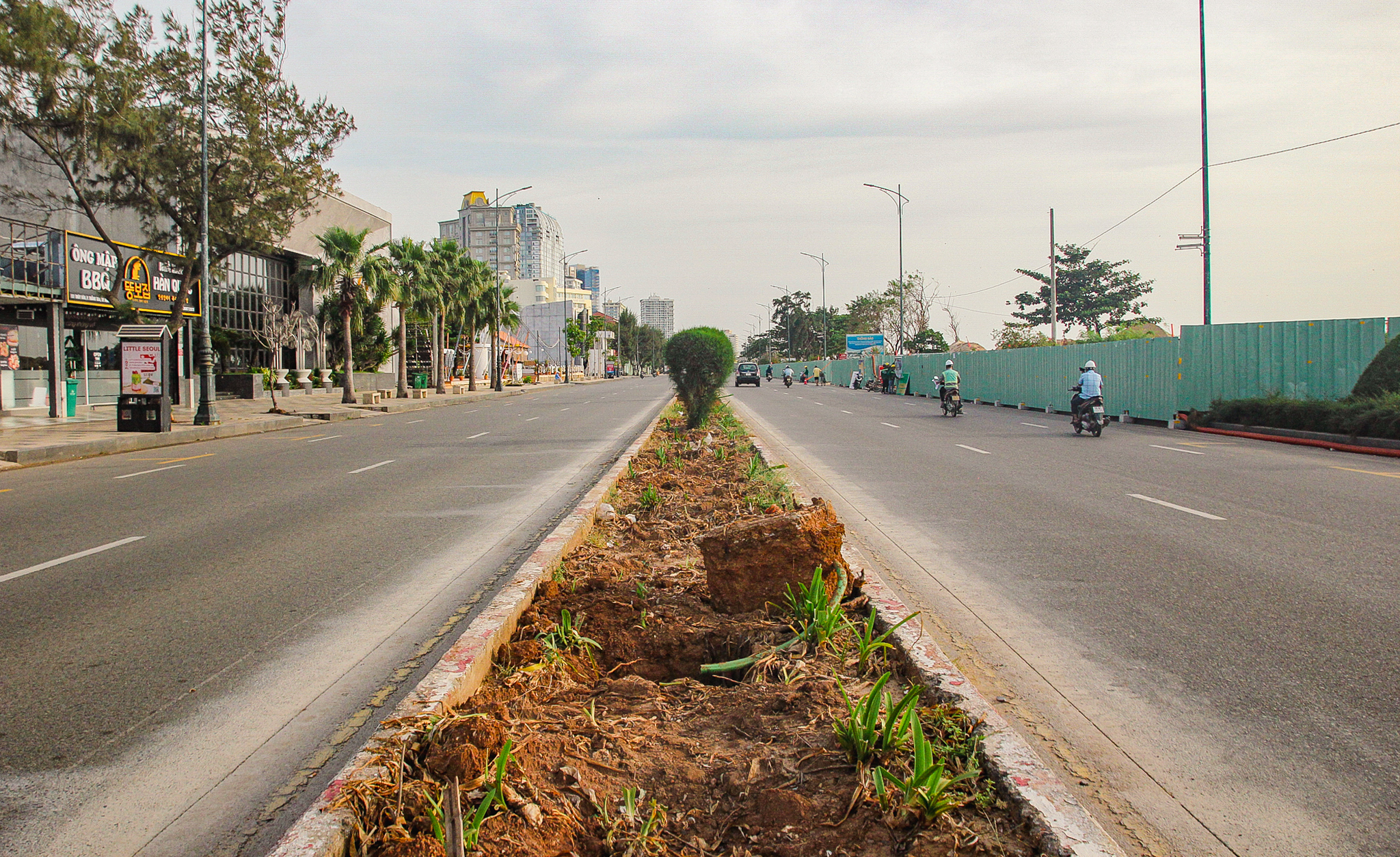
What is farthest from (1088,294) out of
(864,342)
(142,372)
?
(142,372)

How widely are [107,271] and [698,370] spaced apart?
21.7 metres

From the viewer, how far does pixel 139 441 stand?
20.3m

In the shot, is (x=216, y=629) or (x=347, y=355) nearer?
(x=216, y=629)

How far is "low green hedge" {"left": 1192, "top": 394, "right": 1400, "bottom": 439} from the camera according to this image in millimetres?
16984

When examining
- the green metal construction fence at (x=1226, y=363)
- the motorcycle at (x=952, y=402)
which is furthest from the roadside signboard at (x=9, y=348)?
the green metal construction fence at (x=1226, y=363)

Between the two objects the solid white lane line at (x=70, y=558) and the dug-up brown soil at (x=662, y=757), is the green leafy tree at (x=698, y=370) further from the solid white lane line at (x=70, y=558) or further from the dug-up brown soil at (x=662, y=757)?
the dug-up brown soil at (x=662, y=757)

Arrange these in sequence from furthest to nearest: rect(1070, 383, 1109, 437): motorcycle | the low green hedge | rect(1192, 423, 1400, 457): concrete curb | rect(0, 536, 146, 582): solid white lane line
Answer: rect(1070, 383, 1109, 437): motorcycle → the low green hedge → rect(1192, 423, 1400, 457): concrete curb → rect(0, 536, 146, 582): solid white lane line

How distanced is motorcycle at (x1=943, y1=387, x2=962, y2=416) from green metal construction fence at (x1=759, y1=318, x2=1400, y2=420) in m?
4.44

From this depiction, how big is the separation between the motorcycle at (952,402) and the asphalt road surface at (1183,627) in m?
15.0

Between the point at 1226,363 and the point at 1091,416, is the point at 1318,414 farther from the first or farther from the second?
the point at 1226,363

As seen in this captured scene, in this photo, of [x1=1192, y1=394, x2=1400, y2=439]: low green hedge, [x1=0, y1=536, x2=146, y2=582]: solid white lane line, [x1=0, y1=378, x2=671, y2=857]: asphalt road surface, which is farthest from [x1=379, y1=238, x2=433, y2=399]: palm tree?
[x1=0, y1=536, x2=146, y2=582]: solid white lane line

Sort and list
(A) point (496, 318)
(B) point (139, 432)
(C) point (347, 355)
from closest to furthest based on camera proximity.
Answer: (B) point (139, 432) < (C) point (347, 355) < (A) point (496, 318)

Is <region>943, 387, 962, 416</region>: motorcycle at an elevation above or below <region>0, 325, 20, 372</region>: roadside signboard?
below

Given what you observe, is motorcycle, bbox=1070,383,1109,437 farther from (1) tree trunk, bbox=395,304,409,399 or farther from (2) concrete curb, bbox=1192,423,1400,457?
(1) tree trunk, bbox=395,304,409,399
